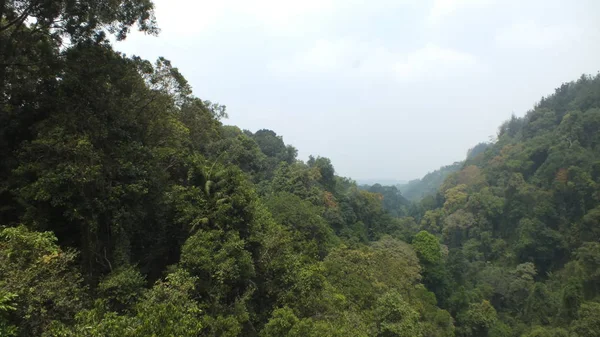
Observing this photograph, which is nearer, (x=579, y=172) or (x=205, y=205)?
(x=205, y=205)

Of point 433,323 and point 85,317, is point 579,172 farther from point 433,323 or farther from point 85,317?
point 85,317

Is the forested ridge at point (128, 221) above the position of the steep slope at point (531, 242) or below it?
above

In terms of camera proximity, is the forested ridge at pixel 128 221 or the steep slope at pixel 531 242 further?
the steep slope at pixel 531 242

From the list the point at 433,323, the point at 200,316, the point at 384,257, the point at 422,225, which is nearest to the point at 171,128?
the point at 200,316

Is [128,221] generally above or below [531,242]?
above

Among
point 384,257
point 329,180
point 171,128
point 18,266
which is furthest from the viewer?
point 329,180

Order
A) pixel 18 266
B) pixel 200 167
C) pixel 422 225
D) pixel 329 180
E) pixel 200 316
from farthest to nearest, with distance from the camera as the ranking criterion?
1. pixel 422 225
2. pixel 329 180
3. pixel 200 167
4. pixel 200 316
5. pixel 18 266

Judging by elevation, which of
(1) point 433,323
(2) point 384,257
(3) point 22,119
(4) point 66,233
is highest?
Answer: (3) point 22,119

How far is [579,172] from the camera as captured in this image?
29641 mm

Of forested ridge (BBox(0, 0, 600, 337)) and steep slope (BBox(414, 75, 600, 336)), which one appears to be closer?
forested ridge (BBox(0, 0, 600, 337))

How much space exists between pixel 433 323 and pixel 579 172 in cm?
2334

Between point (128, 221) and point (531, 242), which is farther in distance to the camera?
point (531, 242)

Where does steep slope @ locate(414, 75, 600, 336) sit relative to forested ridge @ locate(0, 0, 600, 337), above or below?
below

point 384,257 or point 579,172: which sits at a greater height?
point 579,172
